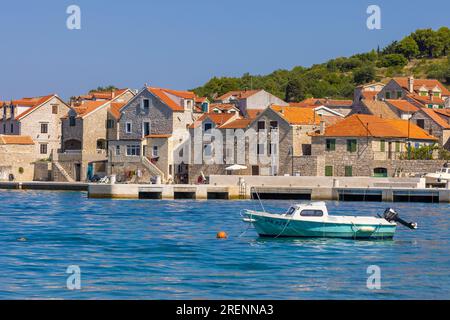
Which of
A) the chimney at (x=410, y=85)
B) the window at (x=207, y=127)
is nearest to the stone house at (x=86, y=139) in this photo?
the window at (x=207, y=127)

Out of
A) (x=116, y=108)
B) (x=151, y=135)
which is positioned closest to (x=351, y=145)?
(x=151, y=135)

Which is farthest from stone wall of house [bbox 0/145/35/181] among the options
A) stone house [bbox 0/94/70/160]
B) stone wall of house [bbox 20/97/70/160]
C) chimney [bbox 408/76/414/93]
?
chimney [bbox 408/76/414/93]

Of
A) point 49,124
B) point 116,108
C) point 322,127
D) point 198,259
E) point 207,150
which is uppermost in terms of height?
point 116,108

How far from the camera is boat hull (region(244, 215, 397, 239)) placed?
45.6m

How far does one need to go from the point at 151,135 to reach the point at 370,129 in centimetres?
2163

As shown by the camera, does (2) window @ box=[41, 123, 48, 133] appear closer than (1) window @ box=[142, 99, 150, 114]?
No

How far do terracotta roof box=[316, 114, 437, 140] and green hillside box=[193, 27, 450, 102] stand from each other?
6272 cm

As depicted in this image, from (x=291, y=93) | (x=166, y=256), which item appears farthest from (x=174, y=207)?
(x=291, y=93)

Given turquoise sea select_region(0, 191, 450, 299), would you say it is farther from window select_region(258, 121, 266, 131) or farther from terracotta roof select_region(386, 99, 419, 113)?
terracotta roof select_region(386, 99, 419, 113)

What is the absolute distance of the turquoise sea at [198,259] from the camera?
31484 millimetres

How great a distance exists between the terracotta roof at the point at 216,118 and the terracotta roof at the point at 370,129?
10517mm

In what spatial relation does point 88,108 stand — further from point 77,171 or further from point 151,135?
point 151,135

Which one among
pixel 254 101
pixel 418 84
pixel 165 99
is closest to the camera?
pixel 165 99

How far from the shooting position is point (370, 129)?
86.6m
